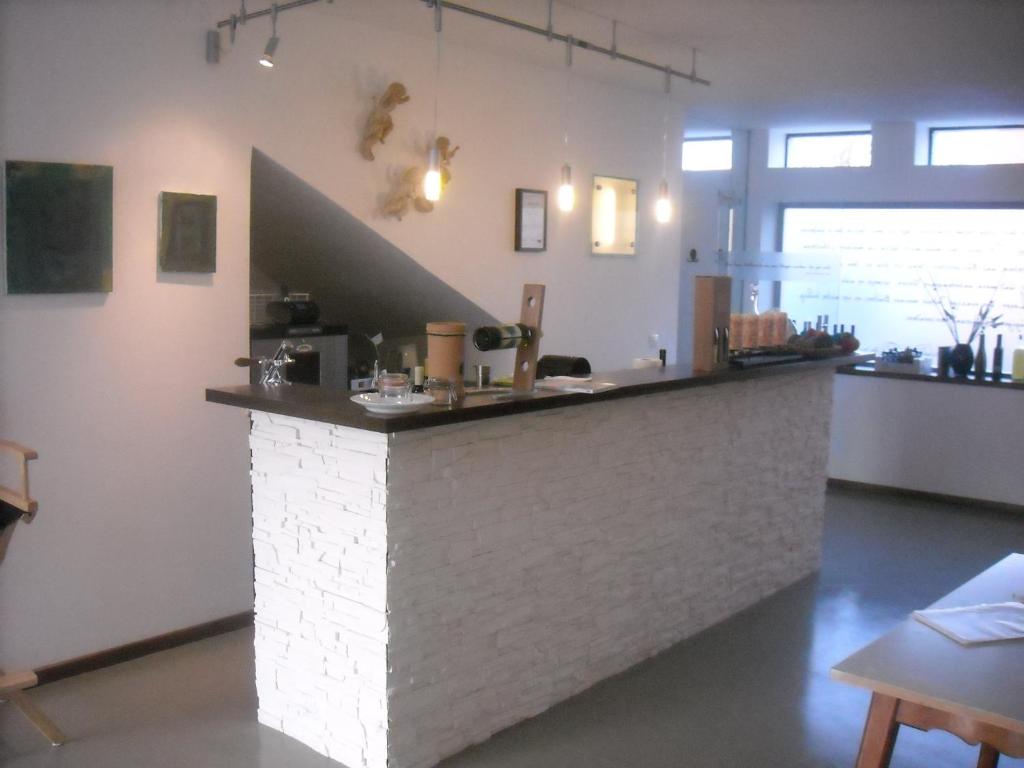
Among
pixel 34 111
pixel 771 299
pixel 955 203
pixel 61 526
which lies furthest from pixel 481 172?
pixel 955 203

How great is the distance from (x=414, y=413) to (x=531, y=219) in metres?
3.02

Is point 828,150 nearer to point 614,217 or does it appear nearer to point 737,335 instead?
point 614,217

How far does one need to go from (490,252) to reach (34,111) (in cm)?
256

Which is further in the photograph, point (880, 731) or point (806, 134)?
point (806, 134)

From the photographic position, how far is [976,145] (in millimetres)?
7516

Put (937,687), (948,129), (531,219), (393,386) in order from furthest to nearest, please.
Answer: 1. (948,129)
2. (531,219)
3. (393,386)
4. (937,687)

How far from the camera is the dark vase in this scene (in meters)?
7.24

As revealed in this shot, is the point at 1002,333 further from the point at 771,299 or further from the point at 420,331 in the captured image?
the point at 420,331

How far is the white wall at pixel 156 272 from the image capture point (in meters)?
3.84

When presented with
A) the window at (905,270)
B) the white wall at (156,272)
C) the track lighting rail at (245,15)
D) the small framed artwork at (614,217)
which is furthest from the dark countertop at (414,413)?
the window at (905,270)

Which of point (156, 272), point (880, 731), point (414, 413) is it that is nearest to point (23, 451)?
point (156, 272)

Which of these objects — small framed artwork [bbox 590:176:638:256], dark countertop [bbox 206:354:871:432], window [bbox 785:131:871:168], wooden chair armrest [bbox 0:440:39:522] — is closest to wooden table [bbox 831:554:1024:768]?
dark countertop [bbox 206:354:871:432]

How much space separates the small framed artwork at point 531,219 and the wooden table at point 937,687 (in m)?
3.68

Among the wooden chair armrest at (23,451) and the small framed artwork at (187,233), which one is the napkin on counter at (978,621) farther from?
the small framed artwork at (187,233)
